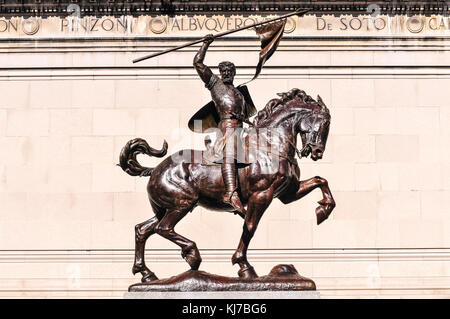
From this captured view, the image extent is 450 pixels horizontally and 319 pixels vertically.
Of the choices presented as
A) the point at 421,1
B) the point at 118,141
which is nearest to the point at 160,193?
the point at 118,141

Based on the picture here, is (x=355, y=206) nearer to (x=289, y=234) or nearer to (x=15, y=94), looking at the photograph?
(x=289, y=234)

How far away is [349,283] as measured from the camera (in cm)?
2080

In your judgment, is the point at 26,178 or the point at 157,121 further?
the point at 157,121

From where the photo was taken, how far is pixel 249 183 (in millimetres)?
14641

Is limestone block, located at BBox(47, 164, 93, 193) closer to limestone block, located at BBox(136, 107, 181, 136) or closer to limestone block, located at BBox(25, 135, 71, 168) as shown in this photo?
limestone block, located at BBox(25, 135, 71, 168)

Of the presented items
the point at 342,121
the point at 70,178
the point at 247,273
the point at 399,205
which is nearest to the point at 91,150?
the point at 70,178

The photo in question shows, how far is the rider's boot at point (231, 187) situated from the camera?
14.4 metres

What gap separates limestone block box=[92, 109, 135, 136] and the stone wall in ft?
0.07

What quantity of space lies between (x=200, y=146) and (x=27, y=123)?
13.0 feet

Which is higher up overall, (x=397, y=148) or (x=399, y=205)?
(x=397, y=148)

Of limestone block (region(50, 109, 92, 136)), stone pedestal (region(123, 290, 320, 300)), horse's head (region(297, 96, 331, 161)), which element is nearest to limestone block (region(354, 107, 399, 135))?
limestone block (region(50, 109, 92, 136))

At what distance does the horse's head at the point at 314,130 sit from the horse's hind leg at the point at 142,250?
8.78ft

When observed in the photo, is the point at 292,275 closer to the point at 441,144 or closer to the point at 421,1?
the point at 441,144

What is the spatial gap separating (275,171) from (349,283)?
7025 millimetres
